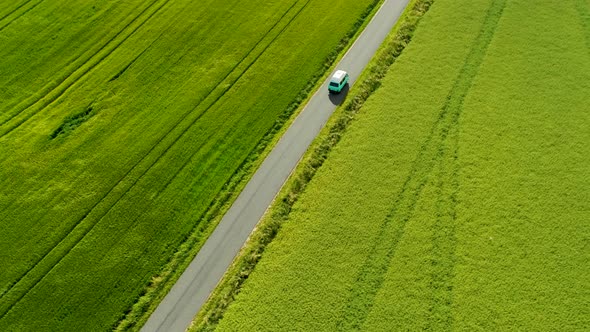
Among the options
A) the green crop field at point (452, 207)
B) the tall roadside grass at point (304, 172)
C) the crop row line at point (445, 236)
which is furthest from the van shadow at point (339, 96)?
the crop row line at point (445, 236)

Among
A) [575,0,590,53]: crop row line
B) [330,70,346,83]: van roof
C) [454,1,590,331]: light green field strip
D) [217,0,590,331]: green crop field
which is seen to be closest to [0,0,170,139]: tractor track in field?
[330,70,346,83]: van roof

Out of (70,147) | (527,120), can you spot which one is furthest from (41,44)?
(527,120)

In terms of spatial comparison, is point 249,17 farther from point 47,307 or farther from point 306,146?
point 47,307

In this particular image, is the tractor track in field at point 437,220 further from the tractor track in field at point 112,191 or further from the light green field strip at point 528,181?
the tractor track in field at point 112,191

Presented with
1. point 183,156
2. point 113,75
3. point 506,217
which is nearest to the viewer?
point 506,217

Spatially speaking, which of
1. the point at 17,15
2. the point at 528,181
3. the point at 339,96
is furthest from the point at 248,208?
the point at 17,15

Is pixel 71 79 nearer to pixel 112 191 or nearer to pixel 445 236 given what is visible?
pixel 112 191

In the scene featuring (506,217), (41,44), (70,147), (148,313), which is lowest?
(148,313)
